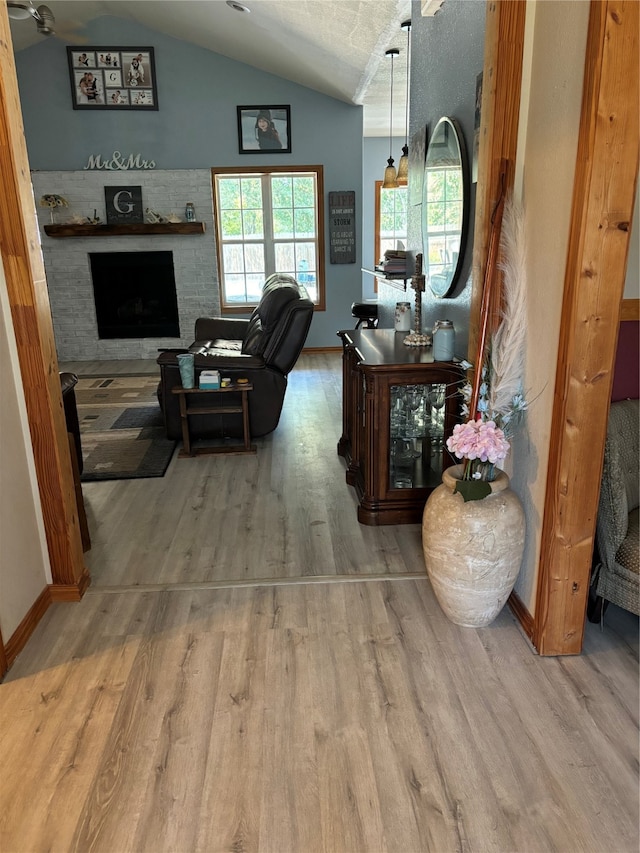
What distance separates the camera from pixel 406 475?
10.4ft

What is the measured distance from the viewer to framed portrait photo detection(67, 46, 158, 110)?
680cm

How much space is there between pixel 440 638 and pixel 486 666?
200 millimetres

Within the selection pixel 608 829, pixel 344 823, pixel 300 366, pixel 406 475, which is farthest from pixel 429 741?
pixel 300 366

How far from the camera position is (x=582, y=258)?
70.5 inches

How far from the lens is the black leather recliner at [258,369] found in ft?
13.9

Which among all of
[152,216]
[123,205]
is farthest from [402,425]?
[123,205]

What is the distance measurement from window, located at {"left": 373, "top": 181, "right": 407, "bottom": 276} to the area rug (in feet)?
17.8

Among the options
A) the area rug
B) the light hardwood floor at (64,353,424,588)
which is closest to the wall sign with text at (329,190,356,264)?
the area rug

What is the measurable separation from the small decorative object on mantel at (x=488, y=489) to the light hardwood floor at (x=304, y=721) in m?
0.20

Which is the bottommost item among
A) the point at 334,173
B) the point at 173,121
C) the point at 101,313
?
the point at 101,313

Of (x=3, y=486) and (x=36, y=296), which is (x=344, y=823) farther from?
(x=36, y=296)

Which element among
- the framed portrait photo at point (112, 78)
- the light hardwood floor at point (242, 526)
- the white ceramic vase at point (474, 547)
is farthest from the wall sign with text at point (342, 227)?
the white ceramic vase at point (474, 547)

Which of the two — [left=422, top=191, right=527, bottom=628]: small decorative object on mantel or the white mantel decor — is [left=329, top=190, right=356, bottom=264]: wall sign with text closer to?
the white mantel decor

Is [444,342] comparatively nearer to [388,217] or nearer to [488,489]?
[488,489]
